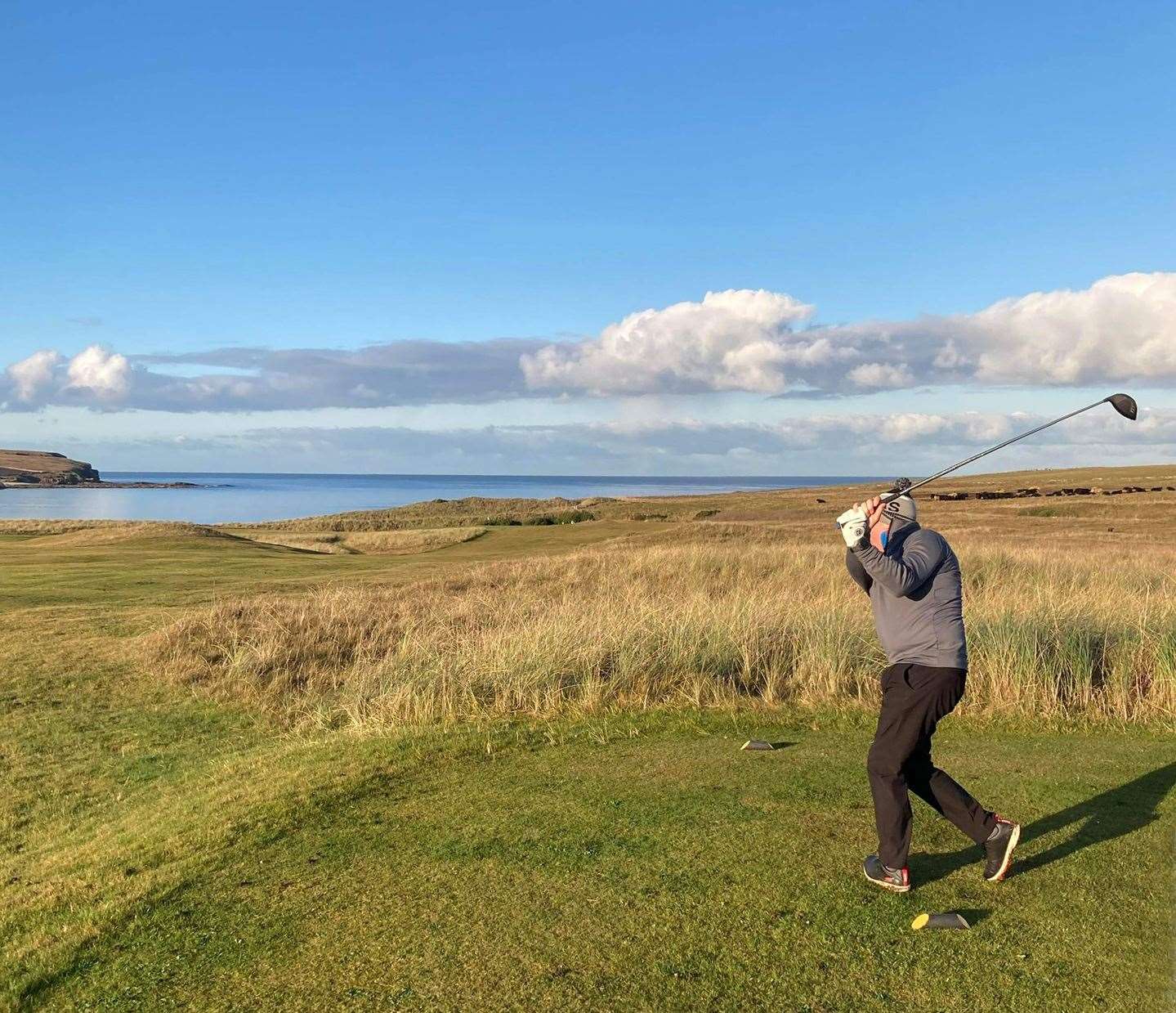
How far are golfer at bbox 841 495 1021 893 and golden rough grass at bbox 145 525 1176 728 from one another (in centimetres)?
600

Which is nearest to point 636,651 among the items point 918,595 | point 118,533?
point 918,595

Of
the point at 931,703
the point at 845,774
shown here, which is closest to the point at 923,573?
the point at 931,703

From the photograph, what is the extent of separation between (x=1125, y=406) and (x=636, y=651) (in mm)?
7501

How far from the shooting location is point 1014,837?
5723 millimetres

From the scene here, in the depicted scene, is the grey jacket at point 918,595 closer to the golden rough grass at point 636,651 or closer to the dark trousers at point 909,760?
the dark trousers at point 909,760

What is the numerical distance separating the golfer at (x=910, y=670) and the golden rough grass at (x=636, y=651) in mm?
5995

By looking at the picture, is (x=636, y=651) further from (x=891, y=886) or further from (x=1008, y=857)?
(x=1008, y=857)

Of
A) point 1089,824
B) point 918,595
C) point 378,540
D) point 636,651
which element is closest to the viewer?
point 918,595

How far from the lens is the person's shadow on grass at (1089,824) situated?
6.18 meters

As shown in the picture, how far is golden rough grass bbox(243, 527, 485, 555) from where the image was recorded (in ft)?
150

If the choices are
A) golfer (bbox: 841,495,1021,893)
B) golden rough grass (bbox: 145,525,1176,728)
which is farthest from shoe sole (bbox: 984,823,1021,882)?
golden rough grass (bbox: 145,525,1176,728)

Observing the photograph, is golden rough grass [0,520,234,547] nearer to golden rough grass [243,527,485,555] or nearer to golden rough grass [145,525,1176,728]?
golden rough grass [243,527,485,555]

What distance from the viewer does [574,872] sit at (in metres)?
6.12

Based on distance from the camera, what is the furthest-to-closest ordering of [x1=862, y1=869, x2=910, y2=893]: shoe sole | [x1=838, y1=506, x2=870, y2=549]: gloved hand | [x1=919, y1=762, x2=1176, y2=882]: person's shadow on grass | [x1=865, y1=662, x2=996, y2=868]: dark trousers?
1. [x1=919, y1=762, x2=1176, y2=882]: person's shadow on grass
2. [x1=862, y1=869, x2=910, y2=893]: shoe sole
3. [x1=865, y1=662, x2=996, y2=868]: dark trousers
4. [x1=838, y1=506, x2=870, y2=549]: gloved hand
